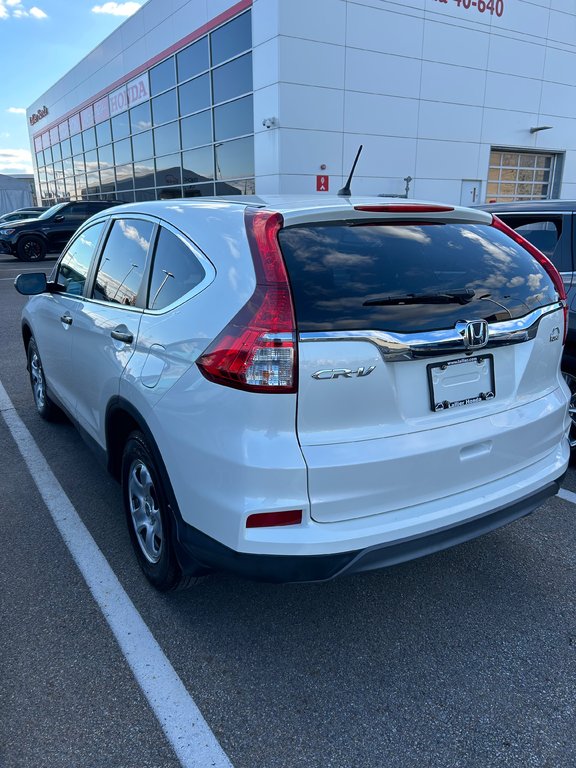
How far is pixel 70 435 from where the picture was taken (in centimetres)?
482

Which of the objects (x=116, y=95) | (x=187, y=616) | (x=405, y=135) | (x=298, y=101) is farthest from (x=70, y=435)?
(x=116, y=95)

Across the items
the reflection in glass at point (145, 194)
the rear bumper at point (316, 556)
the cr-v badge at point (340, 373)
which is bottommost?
the rear bumper at point (316, 556)

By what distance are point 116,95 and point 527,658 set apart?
2785 cm

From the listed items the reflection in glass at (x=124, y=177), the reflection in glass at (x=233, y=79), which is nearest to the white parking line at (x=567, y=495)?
the reflection in glass at (x=233, y=79)

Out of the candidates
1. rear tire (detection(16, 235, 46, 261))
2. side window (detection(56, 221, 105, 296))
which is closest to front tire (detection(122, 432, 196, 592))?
side window (detection(56, 221, 105, 296))

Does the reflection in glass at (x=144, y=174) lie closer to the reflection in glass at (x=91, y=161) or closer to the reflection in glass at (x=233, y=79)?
the reflection in glass at (x=233, y=79)

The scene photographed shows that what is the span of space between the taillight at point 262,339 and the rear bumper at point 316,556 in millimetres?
612

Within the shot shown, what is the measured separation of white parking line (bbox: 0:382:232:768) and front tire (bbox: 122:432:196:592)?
0.20 metres

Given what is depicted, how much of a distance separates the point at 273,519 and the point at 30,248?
20334mm

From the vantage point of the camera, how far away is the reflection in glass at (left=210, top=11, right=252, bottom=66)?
1555 cm

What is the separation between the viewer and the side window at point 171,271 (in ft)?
7.76

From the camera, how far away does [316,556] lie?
1.98 meters

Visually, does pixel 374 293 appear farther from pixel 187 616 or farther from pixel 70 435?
pixel 70 435

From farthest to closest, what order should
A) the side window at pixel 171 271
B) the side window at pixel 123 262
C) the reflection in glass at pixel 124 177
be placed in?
the reflection in glass at pixel 124 177
the side window at pixel 123 262
the side window at pixel 171 271
